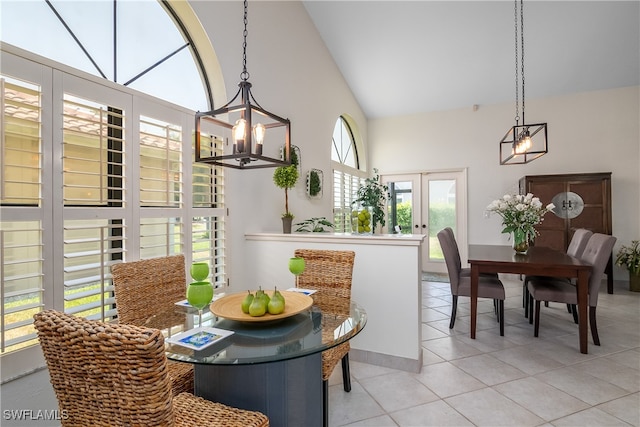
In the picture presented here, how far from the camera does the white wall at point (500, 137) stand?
5238 mm

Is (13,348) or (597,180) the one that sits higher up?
(597,180)

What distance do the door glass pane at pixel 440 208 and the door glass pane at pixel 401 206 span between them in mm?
408

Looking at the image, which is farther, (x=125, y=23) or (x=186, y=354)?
(x=125, y=23)

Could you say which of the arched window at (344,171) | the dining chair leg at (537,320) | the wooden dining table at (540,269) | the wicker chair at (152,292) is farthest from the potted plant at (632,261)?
the wicker chair at (152,292)

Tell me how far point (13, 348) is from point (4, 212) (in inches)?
26.6

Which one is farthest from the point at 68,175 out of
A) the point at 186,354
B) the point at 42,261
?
the point at 186,354

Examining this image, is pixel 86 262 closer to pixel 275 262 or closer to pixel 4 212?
pixel 4 212

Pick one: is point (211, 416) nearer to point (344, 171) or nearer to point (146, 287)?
point (146, 287)

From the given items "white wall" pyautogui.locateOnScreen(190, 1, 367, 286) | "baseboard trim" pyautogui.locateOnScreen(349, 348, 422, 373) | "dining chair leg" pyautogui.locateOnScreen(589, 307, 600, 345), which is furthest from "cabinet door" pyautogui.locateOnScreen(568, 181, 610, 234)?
"baseboard trim" pyautogui.locateOnScreen(349, 348, 422, 373)

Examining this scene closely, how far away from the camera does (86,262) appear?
192cm

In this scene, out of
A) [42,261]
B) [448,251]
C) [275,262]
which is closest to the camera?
[42,261]

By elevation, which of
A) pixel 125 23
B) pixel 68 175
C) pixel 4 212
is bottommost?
pixel 4 212

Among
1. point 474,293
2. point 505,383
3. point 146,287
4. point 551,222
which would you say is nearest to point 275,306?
point 146,287

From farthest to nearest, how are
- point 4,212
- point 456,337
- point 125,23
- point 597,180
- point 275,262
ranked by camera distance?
point 597,180
point 456,337
point 275,262
point 125,23
point 4,212
